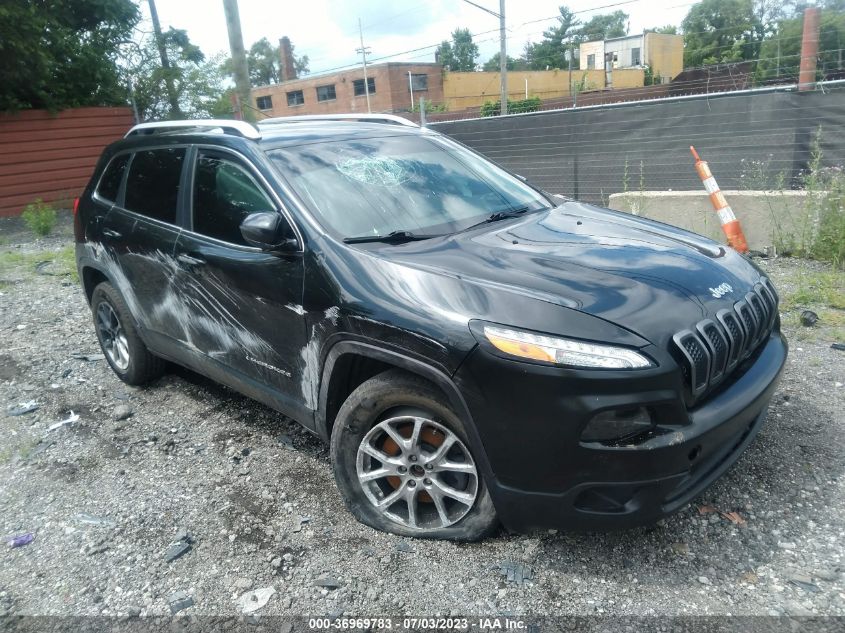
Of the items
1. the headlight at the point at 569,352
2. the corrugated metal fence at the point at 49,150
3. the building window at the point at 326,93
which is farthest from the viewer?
the building window at the point at 326,93

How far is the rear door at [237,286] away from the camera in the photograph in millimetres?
3133

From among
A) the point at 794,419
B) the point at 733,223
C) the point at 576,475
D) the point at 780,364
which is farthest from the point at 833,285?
the point at 576,475

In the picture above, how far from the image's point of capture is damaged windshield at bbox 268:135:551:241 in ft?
10.4

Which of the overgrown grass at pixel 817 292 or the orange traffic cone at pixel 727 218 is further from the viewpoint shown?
the orange traffic cone at pixel 727 218

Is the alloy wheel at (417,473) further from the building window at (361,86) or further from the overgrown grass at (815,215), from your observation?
the building window at (361,86)

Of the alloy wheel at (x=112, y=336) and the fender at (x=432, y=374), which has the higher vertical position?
the fender at (x=432, y=374)

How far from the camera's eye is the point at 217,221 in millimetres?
3570

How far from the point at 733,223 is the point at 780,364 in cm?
428

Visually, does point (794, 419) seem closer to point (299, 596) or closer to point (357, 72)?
point (299, 596)

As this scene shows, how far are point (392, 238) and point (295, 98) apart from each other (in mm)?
61245

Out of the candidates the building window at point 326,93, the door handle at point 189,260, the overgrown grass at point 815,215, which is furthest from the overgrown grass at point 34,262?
the building window at point 326,93

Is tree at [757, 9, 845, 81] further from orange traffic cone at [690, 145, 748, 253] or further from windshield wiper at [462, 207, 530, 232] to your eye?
windshield wiper at [462, 207, 530, 232]

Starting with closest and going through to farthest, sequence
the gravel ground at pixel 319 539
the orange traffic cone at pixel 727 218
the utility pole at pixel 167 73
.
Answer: the gravel ground at pixel 319 539 < the orange traffic cone at pixel 727 218 < the utility pole at pixel 167 73

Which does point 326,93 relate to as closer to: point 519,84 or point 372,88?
point 372,88
